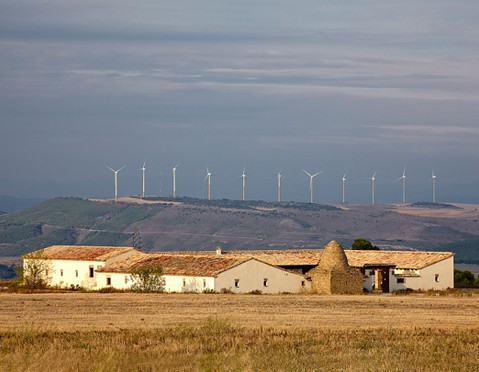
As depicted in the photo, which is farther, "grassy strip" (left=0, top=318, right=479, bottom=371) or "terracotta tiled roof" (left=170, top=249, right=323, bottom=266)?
"terracotta tiled roof" (left=170, top=249, right=323, bottom=266)

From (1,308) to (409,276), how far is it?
120 ft

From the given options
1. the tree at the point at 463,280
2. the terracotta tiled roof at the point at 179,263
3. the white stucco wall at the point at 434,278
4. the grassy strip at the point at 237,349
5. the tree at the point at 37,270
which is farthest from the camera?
the tree at the point at 463,280

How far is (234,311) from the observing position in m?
51.0

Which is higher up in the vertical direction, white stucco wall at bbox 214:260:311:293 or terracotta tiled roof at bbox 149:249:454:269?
terracotta tiled roof at bbox 149:249:454:269

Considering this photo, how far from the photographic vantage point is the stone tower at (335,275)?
7500 cm

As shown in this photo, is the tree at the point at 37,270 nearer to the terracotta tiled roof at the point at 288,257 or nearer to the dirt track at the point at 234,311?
the terracotta tiled roof at the point at 288,257

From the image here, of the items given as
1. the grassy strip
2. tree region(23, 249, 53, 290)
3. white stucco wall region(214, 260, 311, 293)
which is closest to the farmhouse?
white stucco wall region(214, 260, 311, 293)

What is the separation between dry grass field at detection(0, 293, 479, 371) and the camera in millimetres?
27703

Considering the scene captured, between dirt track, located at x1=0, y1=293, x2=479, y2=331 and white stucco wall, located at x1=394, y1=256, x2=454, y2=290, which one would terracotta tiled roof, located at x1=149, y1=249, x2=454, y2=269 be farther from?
dirt track, located at x1=0, y1=293, x2=479, y2=331

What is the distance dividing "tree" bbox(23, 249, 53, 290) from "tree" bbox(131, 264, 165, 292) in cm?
951

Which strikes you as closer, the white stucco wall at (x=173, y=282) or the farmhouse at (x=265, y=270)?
the white stucco wall at (x=173, y=282)

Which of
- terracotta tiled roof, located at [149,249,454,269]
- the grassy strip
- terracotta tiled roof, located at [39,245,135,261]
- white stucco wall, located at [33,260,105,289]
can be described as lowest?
the grassy strip

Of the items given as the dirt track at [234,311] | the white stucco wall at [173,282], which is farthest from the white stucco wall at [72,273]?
the dirt track at [234,311]

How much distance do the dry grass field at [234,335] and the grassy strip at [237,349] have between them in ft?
0.10
